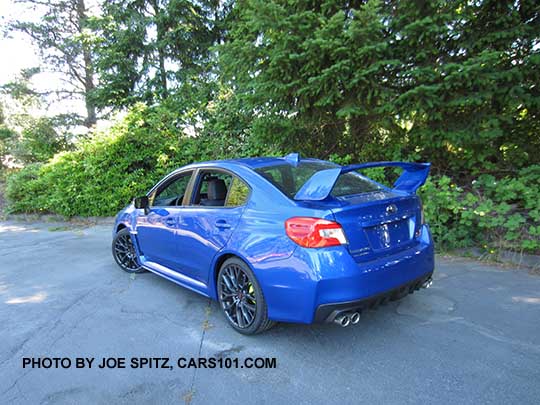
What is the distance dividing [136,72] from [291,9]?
27.6 feet

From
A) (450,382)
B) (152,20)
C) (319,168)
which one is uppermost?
(152,20)

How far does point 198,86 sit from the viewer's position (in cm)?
1074

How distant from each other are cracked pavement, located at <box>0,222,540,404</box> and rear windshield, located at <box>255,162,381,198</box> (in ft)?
3.90

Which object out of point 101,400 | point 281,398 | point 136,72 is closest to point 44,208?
point 136,72

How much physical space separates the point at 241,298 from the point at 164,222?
136cm

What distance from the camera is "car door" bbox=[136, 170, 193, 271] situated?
3459mm

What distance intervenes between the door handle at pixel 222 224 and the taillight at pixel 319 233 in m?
0.76

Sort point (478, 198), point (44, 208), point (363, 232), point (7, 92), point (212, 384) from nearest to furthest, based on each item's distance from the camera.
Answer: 1. point (212, 384)
2. point (363, 232)
3. point (478, 198)
4. point (44, 208)
5. point (7, 92)

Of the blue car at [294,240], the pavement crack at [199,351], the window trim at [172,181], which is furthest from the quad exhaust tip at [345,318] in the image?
the window trim at [172,181]

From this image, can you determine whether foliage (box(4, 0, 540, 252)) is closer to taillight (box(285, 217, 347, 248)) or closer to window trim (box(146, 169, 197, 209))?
window trim (box(146, 169, 197, 209))

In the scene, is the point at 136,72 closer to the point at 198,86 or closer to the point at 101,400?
the point at 198,86

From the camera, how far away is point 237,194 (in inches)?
114

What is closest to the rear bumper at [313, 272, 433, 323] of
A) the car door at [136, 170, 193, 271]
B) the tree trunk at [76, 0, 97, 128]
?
the car door at [136, 170, 193, 271]

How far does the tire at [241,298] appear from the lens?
8.45 ft
